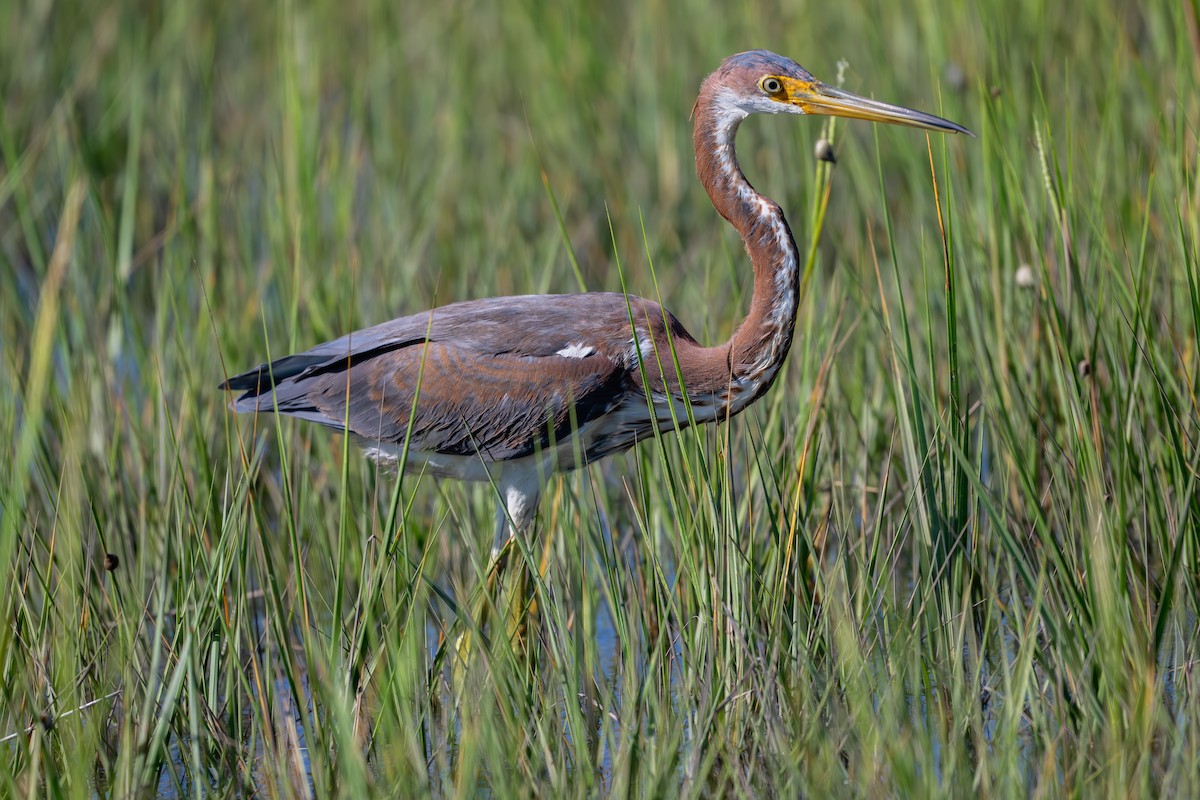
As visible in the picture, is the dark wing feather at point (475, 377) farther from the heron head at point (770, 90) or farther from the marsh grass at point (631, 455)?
the heron head at point (770, 90)

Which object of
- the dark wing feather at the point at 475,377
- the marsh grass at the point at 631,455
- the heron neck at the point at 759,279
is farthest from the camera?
the dark wing feather at the point at 475,377

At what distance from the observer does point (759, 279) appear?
344 cm

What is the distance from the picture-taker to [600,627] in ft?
12.9

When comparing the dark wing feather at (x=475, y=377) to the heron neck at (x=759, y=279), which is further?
the dark wing feather at (x=475, y=377)

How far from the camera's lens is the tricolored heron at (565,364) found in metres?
3.44

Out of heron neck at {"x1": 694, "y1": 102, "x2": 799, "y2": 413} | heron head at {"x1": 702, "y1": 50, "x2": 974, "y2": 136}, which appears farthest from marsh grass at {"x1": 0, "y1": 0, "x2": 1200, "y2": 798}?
heron head at {"x1": 702, "y1": 50, "x2": 974, "y2": 136}

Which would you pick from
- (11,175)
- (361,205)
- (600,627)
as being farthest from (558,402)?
(361,205)

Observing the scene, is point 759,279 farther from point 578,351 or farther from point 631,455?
point 631,455

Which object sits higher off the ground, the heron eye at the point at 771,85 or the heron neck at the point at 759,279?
the heron eye at the point at 771,85

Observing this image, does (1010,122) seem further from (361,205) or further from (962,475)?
(361,205)

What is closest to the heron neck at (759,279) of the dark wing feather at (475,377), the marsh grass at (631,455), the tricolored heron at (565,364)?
the tricolored heron at (565,364)

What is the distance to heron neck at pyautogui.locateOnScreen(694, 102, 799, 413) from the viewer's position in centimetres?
342

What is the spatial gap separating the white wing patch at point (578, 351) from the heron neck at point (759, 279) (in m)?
0.34

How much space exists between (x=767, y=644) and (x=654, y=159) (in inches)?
136
